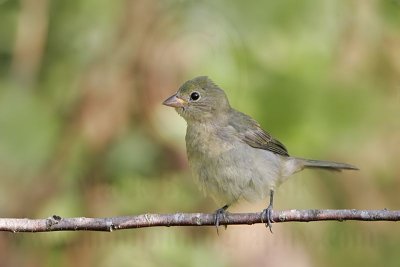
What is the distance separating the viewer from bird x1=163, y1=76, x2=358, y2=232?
4891mm

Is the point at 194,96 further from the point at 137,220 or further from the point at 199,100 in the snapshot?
the point at 137,220

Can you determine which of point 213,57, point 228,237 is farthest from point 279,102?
point 228,237

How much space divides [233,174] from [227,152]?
18 centimetres

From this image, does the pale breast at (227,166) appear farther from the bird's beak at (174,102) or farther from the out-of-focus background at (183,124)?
the out-of-focus background at (183,124)

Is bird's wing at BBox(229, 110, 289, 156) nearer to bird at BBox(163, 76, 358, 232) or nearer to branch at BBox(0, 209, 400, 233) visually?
bird at BBox(163, 76, 358, 232)

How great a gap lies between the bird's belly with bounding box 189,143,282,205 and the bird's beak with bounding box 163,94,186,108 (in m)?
0.36

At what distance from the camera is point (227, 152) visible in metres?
5.00

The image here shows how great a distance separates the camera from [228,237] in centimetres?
547

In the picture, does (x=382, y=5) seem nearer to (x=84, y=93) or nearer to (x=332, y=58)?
(x=332, y=58)

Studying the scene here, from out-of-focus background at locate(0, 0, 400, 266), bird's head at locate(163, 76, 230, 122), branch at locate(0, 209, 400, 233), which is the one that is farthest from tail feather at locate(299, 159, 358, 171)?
branch at locate(0, 209, 400, 233)

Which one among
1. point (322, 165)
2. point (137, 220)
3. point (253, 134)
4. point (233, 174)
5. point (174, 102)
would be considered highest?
point (174, 102)

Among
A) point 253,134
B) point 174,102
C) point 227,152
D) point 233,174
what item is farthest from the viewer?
point 253,134

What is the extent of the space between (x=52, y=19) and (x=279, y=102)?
2.14 m

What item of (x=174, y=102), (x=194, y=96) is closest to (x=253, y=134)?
(x=194, y=96)
